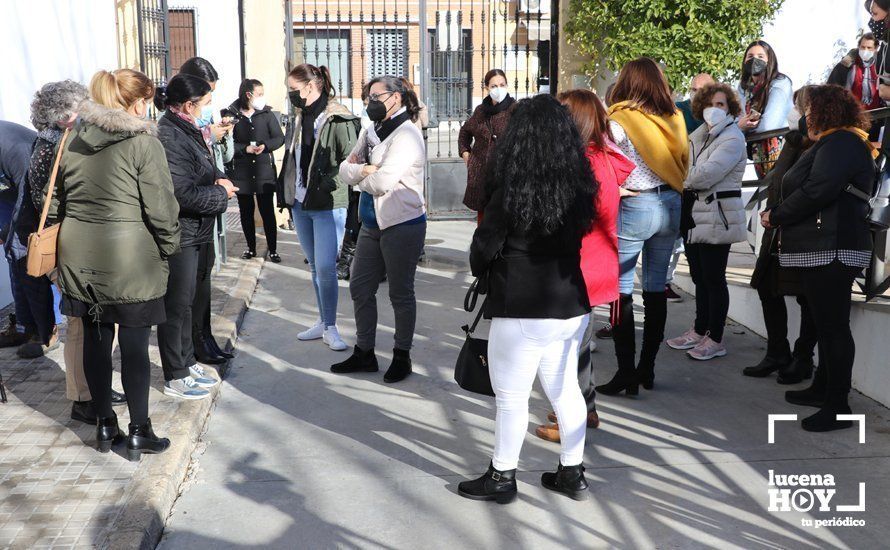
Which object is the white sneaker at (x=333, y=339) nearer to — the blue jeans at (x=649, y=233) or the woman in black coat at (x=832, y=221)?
the blue jeans at (x=649, y=233)

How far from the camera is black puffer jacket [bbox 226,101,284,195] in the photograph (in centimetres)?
957

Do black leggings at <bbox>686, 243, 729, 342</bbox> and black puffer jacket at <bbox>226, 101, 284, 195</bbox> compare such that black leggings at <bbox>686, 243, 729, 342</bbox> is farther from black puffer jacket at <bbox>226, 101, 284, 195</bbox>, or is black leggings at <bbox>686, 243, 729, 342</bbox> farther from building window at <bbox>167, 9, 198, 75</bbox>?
building window at <bbox>167, 9, 198, 75</bbox>

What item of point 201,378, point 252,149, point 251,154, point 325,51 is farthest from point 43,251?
point 325,51

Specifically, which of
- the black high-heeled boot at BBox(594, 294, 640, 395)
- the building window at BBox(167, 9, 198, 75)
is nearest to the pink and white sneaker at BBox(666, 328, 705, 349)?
the black high-heeled boot at BBox(594, 294, 640, 395)

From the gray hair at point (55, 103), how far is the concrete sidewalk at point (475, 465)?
6.14ft

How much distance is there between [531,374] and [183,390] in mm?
2355

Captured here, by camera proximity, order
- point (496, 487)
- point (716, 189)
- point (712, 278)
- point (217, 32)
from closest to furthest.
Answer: point (496, 487) → point (716, 189) → point (712, 278) → point (217, 32)

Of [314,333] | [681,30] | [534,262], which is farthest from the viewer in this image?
[681,30]

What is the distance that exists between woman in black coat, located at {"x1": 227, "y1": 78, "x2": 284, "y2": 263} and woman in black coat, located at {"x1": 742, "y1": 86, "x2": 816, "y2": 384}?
532 cm

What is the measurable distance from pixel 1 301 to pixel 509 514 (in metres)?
5.29

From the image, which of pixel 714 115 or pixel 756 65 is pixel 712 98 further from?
pixel 756 65

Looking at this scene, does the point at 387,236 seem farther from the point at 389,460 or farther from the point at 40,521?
the point at 40,521

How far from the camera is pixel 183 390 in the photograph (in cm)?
534

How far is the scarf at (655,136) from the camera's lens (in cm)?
521
